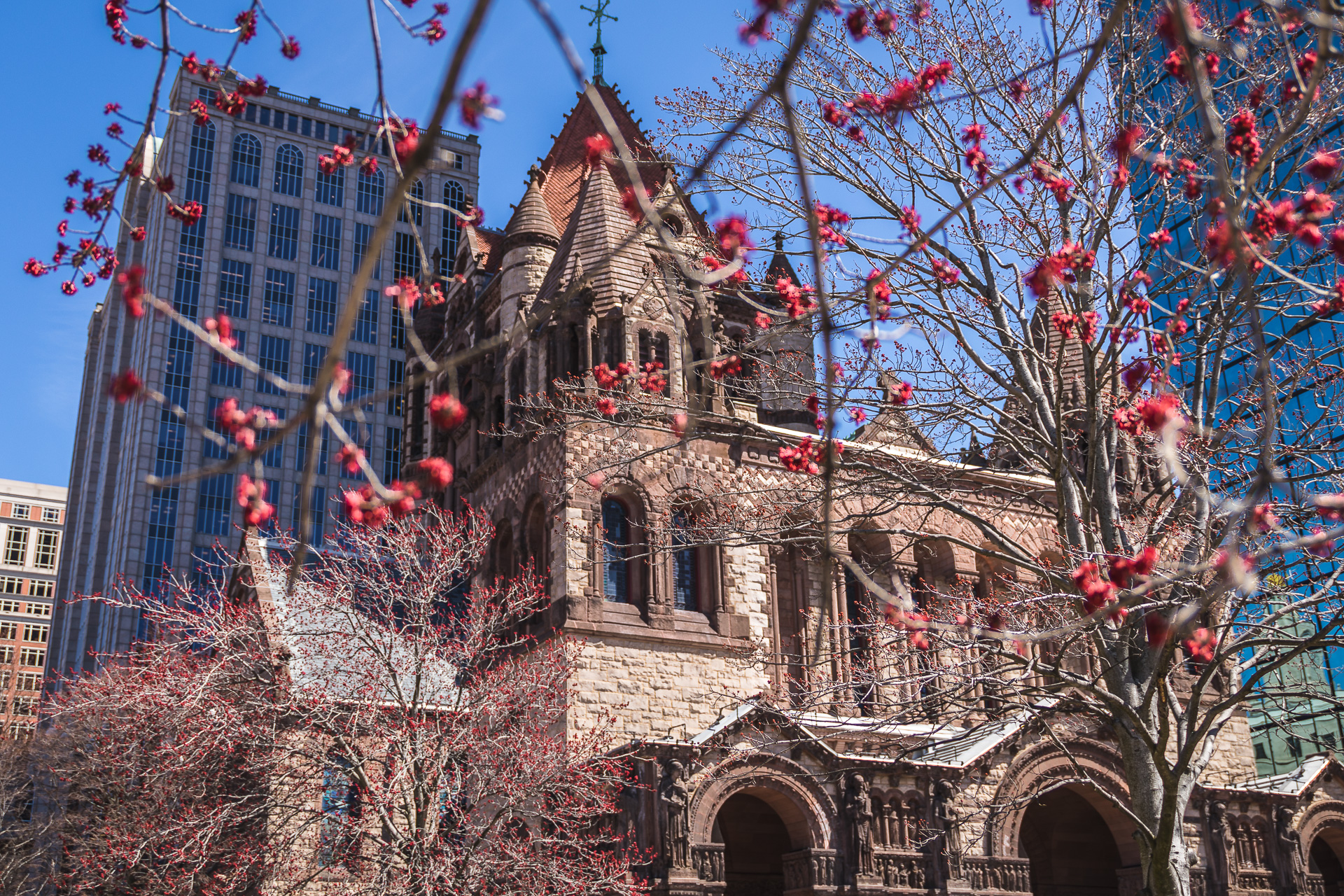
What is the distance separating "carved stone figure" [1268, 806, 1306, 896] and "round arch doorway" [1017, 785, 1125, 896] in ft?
10.00

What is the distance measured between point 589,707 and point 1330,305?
14.6 m

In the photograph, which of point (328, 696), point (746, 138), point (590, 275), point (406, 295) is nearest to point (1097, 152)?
point (746, 138)

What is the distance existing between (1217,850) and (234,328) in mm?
58779

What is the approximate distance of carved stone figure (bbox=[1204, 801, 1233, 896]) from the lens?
23750 mm

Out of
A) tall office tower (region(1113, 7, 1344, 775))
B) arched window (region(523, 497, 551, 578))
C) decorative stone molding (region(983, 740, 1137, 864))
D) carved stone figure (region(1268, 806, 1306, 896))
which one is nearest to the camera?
tall office tower (region(1113, 7, 1344, 775))

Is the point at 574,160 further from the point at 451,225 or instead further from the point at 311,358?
the point at 451,225

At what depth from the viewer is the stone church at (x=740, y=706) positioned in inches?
828

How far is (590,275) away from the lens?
400 cm

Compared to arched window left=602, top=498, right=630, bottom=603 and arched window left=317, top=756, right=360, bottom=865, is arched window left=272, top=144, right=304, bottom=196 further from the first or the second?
arched window left=317, top=756, right=360, bottom=865

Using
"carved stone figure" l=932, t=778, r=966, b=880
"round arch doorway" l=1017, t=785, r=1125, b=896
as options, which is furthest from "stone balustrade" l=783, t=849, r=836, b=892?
"round arch doorway" l=1017, t=785, r=1125, b=896

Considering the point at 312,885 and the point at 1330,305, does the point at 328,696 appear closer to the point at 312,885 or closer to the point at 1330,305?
the point at 312,885

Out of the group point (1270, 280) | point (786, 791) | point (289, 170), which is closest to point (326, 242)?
point (289, 170)

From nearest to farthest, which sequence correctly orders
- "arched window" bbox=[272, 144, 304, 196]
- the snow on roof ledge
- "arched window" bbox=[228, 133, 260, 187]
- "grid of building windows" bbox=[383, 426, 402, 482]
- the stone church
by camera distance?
the stone church → the snow on roof ledge → "grid of building windows" bbox=[383, 426, 402, 482] → "arched window" bbox=[228, 133, 260, 187] → "arched window" bbox=[272, 144, 304, 196]

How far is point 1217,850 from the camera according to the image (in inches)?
944
